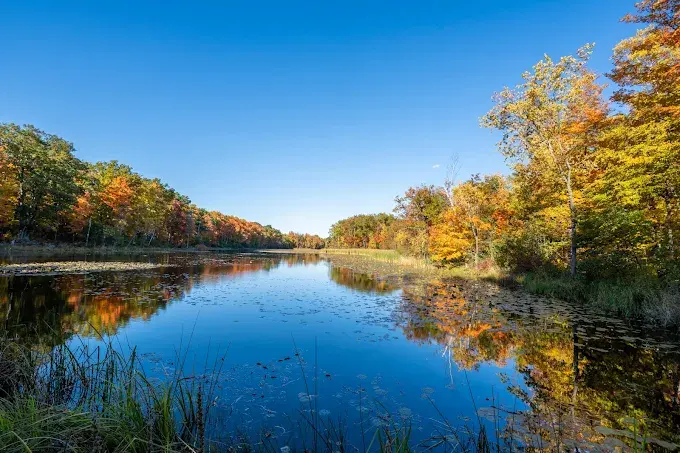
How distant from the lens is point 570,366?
6.75m

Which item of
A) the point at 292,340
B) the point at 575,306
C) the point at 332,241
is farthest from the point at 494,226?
the point at 332,241

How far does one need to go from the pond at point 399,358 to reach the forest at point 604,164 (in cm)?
471

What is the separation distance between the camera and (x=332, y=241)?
491 ft

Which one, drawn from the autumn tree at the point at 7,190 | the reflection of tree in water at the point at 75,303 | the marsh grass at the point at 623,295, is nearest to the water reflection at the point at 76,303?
the reflection of tree in water at the point at 75,303

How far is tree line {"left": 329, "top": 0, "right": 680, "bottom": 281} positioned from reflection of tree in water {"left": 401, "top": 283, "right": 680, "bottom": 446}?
6154 mm

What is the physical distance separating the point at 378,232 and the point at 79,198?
79820 millimetres

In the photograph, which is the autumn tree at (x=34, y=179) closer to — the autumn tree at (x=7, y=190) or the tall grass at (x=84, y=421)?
the autumn tree at (x=7, y=190)

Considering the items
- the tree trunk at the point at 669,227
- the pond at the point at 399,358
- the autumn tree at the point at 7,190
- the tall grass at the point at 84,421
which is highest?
the autumn tree at the point at 7,190

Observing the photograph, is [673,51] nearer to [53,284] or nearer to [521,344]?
[521,344]

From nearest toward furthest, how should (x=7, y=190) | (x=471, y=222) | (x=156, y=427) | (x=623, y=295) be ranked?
(x=156, y=427)
(x=623, y=295)
(x=471, y=222)
(x=7, y=190)

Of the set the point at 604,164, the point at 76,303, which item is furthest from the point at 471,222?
the point at 76,303

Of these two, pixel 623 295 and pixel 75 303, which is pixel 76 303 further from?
pixel 623 295

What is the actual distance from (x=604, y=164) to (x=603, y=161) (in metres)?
2.05

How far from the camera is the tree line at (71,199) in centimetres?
3772
